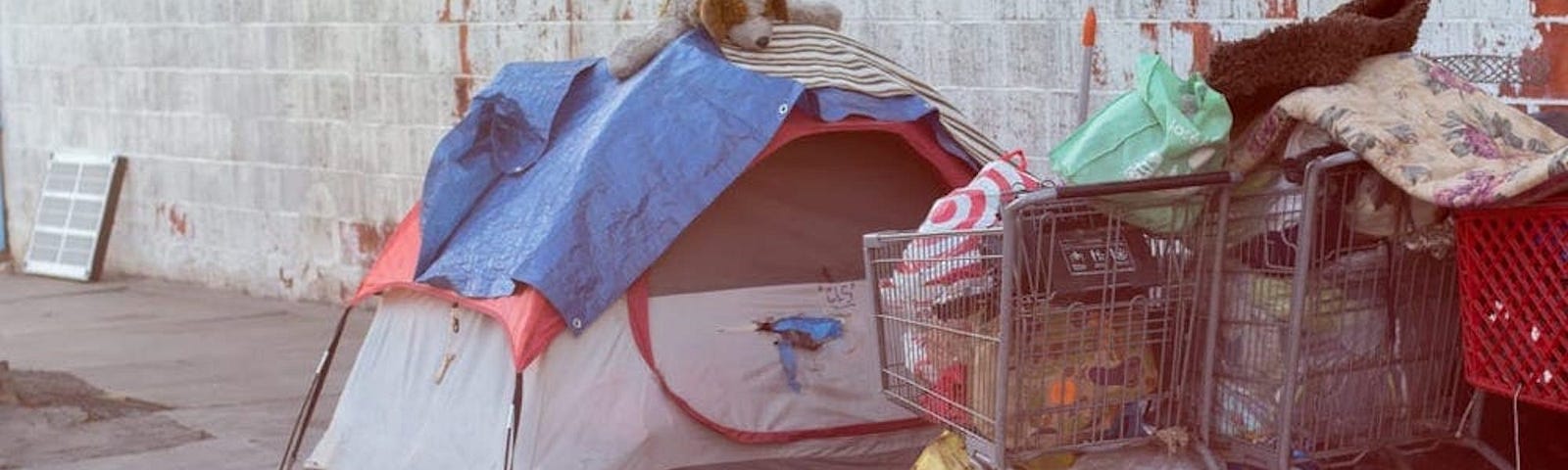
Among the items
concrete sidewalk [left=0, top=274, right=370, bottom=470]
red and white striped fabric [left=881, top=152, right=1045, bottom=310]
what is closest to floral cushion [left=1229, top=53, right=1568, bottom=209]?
red and white striped fabric [left=881, top=152, right=1045, bottom=310]

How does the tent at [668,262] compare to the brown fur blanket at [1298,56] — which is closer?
the brown fur blanket at [1298,56]

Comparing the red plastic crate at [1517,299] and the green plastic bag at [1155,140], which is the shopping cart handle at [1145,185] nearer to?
the green plastic bag at [1155,140]

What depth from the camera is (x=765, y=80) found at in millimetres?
6426

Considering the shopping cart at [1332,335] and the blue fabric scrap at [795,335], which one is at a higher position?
the shopping cart at [1332,335]

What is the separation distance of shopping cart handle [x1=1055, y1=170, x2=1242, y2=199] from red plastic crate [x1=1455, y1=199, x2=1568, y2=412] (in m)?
0.46

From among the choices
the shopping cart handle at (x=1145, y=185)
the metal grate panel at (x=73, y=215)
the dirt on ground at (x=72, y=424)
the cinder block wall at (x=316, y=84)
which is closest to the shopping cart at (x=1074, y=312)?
the shopping cart handle at (x=1145, y=185)

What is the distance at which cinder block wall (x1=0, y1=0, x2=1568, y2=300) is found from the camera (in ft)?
26.1

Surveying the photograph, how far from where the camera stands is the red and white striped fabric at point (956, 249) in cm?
501

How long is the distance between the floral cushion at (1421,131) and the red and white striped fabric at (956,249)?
0.54m

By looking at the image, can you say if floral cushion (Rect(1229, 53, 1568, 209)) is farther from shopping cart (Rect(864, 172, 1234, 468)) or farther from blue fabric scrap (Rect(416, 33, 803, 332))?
blue fabric scrap (Rect(416, 33, 803, 332))

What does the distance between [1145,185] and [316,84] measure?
769cm

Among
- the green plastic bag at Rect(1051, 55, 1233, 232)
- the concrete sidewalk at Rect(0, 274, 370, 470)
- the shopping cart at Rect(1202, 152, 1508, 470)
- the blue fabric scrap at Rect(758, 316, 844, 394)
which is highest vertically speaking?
the green plastic bag at Rect(1051, 55, 1233, 232)

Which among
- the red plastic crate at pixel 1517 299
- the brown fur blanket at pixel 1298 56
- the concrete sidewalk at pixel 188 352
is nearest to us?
the red plastic crate at pixel 1517 299

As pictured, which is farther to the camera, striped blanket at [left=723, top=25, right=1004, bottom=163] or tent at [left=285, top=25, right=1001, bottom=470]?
striped blanket at [left=723, top=25, right=1004, bottom=163]
